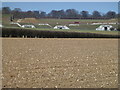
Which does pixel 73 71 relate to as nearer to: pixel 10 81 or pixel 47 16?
pixel 10 81

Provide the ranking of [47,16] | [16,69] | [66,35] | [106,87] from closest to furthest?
[106,87], [16,69], [66,35], [47,16]

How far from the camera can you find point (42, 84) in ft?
31.1

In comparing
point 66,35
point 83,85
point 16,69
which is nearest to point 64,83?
point 83,85

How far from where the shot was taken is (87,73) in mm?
11836

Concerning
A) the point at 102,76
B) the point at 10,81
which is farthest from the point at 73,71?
the point at 10,81

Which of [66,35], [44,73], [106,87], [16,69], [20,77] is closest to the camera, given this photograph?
[106,87]

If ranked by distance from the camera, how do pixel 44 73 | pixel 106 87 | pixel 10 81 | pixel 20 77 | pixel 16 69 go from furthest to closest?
pixel 16 69
pixel 44 73
pixel 20 77
pixel 10 81
pixel 106 87

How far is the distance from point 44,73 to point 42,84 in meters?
2.22

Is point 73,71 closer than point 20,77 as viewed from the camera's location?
No

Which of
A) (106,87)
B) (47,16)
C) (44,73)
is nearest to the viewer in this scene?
(106,87)

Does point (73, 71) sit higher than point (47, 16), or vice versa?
point (47, 16)

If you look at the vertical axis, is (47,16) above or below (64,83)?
above

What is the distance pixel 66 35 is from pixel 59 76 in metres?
55.0

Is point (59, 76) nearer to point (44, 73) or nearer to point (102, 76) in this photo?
A: point (44, 73)
